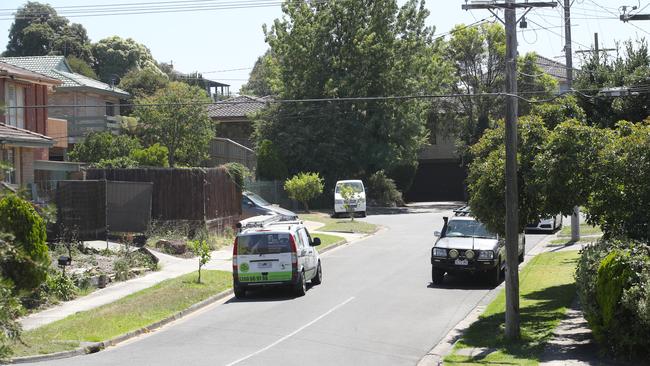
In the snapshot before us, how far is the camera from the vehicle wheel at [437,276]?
23869 mm

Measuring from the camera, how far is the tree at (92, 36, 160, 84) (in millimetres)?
81938

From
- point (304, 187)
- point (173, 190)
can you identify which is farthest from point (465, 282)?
point (304, 187)

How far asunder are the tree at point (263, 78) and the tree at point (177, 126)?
940cm

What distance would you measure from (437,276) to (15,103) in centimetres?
1883

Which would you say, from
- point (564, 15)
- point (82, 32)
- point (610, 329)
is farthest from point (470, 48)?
point (610, 329)

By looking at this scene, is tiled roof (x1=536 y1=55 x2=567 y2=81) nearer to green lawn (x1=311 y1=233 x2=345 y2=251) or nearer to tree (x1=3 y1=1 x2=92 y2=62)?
green lawn (x1=311 y1=233 x2=345 y2=251)

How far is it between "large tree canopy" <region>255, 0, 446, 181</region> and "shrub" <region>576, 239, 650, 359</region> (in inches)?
1679

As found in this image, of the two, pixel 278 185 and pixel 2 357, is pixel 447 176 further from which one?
pixel 2 357

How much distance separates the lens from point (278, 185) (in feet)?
176

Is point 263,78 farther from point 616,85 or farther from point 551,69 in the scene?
point 616,85

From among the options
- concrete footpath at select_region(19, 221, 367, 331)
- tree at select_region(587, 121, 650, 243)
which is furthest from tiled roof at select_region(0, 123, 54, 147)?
tree at select_region(587, 121, 650, 243)

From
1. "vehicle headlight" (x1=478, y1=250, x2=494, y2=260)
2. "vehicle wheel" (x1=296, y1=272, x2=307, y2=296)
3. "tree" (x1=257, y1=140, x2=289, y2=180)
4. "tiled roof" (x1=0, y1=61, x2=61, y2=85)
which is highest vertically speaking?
"tiled roof" (x1=0, y1=61, x2=61, y2=85)

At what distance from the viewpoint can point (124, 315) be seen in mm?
19344

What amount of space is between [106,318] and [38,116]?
19138 mm
